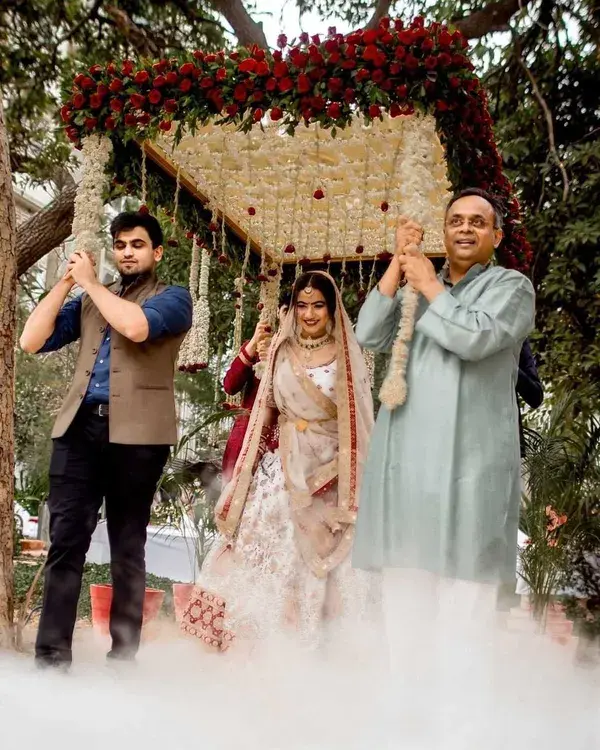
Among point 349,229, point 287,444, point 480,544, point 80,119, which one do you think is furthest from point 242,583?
point 349,229

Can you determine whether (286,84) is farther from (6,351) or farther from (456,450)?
(6,351)

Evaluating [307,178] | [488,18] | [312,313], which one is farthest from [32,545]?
[312,313]

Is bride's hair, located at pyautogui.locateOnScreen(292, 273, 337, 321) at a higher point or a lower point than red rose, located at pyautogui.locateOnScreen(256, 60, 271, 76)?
lower

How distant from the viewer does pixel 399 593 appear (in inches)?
111

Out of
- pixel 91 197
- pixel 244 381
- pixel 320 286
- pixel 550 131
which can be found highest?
pixel 550 131

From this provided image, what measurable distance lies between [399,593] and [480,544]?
1.08 ft

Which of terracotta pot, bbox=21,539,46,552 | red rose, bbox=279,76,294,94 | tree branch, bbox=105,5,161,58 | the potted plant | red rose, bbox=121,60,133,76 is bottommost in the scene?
terracotta pot, bbox=21,539,46,552

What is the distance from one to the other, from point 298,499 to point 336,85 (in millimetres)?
1950

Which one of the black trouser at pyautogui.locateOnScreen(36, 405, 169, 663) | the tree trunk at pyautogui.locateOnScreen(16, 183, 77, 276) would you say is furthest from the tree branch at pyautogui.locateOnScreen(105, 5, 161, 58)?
the black trouser at pyautogui.locateOnScreen(36, 405, 169, 663)

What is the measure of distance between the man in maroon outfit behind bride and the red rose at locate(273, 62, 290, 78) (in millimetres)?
1479

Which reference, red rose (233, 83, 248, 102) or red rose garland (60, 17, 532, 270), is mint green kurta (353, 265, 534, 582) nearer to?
red rose garland (60, 17, 532, 270)

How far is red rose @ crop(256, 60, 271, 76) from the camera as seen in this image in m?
3.56

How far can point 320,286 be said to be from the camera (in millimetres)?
4332

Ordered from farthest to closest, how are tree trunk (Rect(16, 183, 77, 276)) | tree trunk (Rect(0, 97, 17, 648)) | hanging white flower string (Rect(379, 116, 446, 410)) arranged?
tree trunk (Rect(16, 183, 77, 276)), tree trunk (Rect(0, 97, 17, 648)), hanging white flower string (Rect(379, 116, 446, 410))
